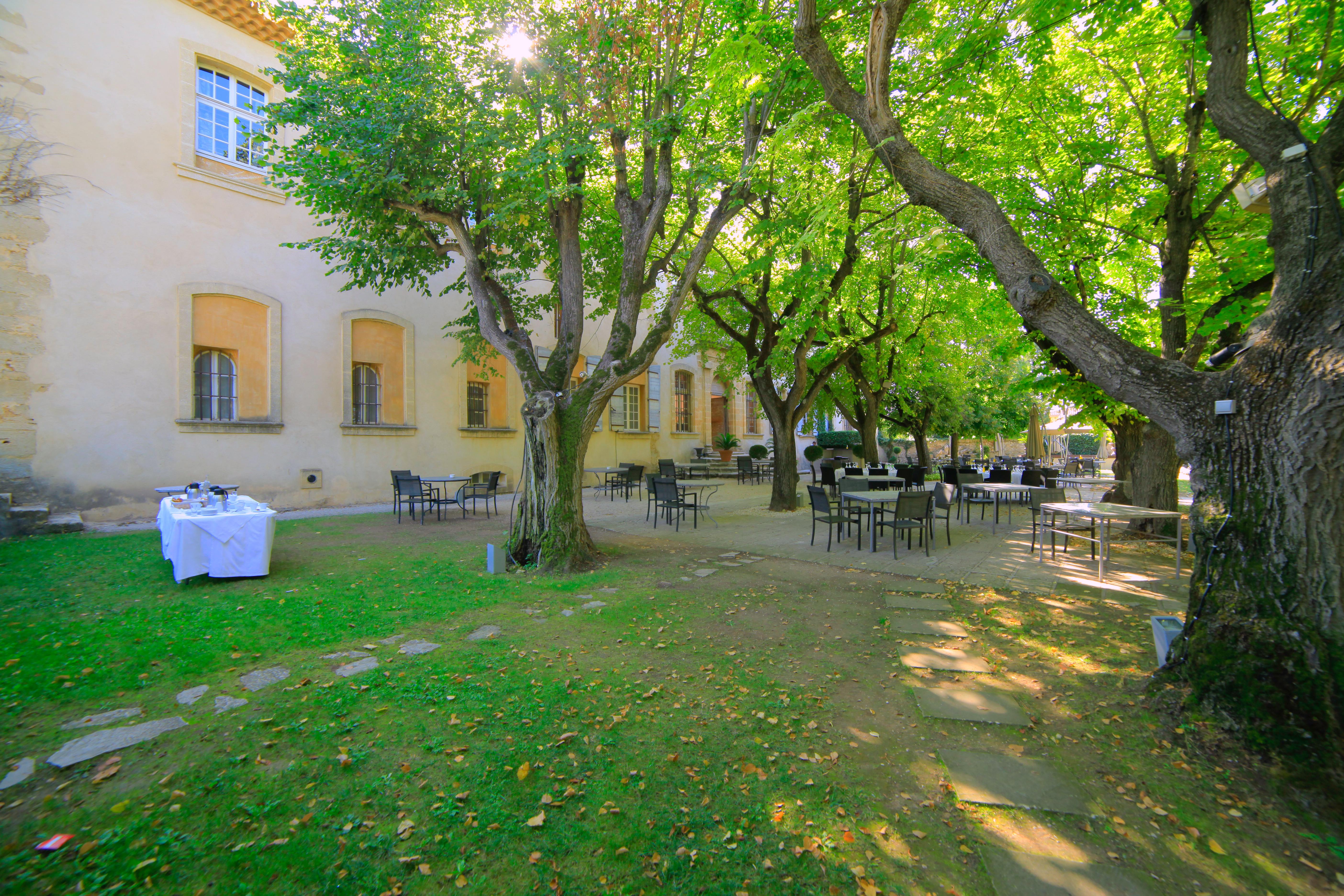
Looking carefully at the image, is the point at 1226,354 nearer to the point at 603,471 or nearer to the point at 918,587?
the point at 918,587

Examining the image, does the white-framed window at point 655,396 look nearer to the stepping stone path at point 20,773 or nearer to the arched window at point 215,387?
the arched window at point 215,387

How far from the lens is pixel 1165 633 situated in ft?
10.4

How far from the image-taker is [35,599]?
4824 millimetres

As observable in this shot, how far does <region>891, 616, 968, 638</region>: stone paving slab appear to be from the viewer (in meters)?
4.30

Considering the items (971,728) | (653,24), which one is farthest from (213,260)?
(971,728)

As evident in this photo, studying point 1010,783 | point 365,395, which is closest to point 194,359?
point 365,395

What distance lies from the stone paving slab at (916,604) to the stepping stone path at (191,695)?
4708 mm

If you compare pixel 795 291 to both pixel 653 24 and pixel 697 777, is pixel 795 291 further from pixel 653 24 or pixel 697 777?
pixel 697 777

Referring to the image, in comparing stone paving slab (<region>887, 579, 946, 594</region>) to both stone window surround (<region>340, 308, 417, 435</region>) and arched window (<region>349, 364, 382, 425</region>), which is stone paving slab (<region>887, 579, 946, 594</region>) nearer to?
stone window surround (<region>340, 308, 417, 435</region>)

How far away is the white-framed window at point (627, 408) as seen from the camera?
57.0ft

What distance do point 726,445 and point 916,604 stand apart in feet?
56.3

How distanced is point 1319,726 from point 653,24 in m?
7.31

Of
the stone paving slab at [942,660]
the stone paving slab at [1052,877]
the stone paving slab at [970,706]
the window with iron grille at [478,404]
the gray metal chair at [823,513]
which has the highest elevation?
the window with iron grille at [478,404]

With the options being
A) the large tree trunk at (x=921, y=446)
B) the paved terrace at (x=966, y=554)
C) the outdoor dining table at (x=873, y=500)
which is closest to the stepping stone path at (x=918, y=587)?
the paved terrace at (x=966, y=554)
